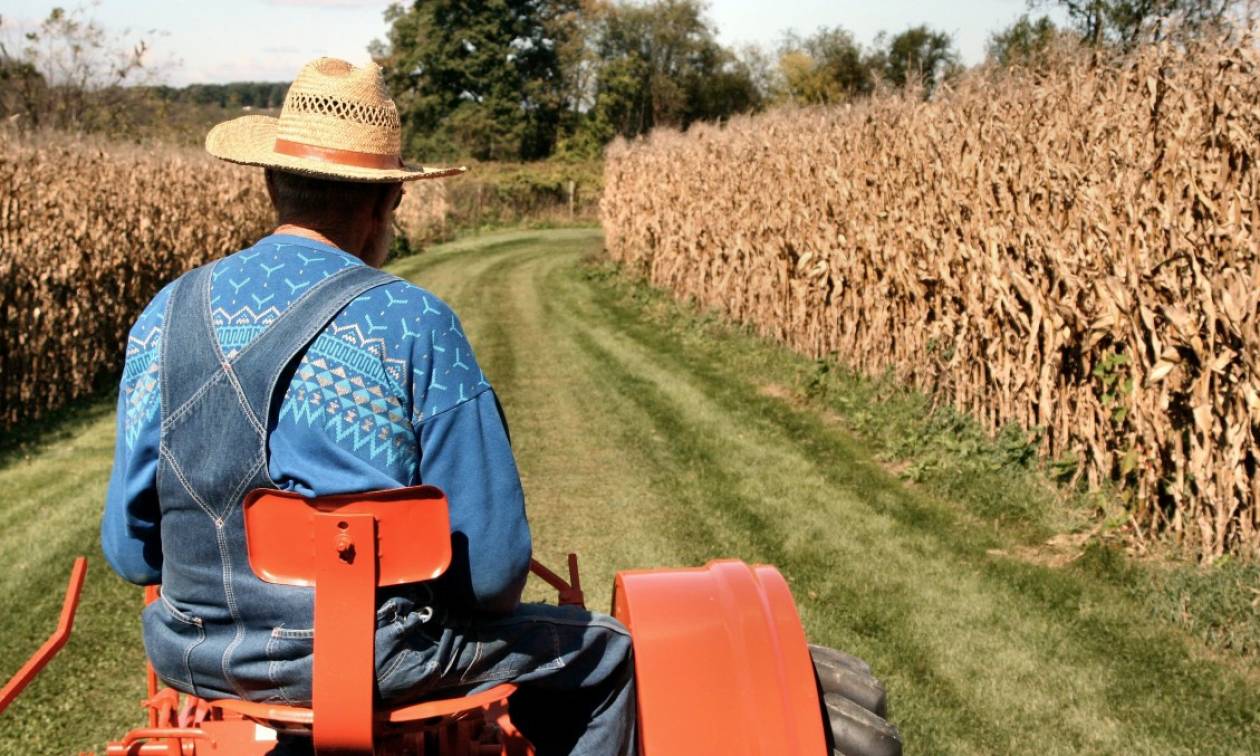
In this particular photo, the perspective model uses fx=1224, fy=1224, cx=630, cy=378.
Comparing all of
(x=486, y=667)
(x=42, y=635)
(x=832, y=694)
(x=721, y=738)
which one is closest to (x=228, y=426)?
(x=486, y=667)

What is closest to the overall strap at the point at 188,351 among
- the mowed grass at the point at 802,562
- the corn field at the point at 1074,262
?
the mowed grass at the point at 802,562

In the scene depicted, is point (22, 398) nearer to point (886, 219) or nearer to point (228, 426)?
point (886, 219)

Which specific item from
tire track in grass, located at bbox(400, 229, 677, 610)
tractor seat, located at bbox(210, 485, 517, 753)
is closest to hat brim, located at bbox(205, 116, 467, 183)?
tractor seat, located at bbox(210, 485, 517, 753)

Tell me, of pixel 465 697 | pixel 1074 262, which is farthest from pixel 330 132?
pixel 1074 262

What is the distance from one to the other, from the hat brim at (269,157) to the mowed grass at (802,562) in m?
2.77

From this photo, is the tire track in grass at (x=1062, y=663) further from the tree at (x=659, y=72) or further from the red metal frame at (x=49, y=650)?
the tree at (x=659, y=72)

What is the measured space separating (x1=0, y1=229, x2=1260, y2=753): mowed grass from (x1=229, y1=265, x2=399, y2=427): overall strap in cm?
288

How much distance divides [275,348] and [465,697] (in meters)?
0.77

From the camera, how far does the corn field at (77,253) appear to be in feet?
32.0

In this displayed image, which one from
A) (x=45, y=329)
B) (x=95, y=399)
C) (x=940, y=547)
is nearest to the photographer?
(x=940, y=547)

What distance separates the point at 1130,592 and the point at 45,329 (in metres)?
8.40

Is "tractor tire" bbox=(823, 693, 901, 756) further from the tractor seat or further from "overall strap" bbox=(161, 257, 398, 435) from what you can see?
"overall strap" bbox=(161, 257, 398, 435)

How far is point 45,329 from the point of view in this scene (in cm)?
995

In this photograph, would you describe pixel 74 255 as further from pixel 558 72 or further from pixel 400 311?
pixel 558 72
